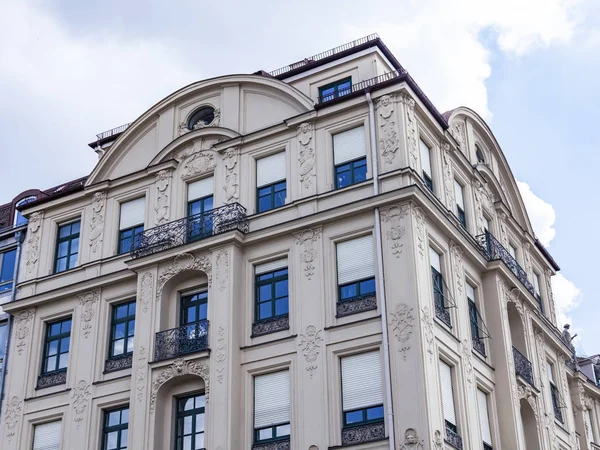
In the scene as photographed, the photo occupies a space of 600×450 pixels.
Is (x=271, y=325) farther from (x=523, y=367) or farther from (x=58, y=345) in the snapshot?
(x=523, y=367)

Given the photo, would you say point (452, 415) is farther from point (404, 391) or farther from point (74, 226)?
point (74, 226)

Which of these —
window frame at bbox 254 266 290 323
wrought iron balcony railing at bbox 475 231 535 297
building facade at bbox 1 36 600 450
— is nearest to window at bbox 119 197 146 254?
building facade at bbox 1 36 600 450

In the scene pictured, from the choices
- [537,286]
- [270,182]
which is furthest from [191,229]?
[537,286]

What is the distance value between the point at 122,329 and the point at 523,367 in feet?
46.9

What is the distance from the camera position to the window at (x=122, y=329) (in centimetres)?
3353

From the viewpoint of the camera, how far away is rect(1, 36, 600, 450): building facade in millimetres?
28859

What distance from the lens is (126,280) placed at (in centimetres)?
3441

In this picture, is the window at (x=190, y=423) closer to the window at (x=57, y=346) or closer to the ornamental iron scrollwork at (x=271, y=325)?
the ornamental iron scrollwork at (x=271, y=325)

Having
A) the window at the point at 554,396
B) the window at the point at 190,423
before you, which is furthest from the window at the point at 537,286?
the window at the point at 190,423

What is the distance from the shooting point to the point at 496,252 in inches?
1390

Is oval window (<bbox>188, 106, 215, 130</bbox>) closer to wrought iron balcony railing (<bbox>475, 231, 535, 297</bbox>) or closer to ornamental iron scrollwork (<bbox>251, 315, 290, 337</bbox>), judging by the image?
ornamental iron scrollwork (<bbox>251, 315, 290, 337</bbox>)

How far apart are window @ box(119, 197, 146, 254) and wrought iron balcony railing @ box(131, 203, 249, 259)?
120cm

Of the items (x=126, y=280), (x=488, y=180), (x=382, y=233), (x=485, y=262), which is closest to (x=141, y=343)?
(x=126, y=280)

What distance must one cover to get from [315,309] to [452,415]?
17.1 ft
